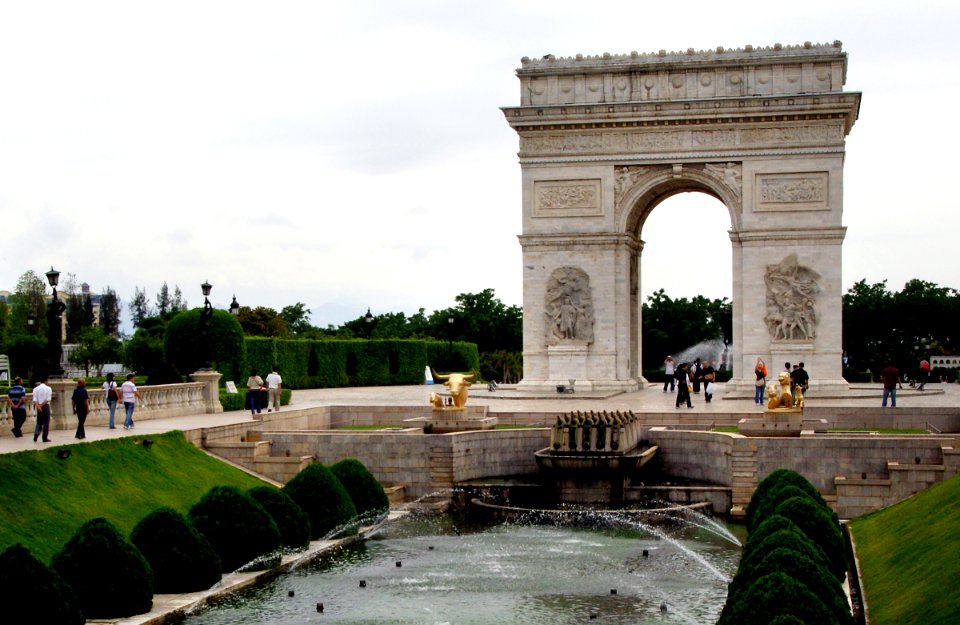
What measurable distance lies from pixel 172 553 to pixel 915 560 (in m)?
9.92

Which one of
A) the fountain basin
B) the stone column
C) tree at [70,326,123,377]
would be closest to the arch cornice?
the fountain basin

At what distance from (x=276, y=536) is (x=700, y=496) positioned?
9975 millimetres

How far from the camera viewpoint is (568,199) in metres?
45.1

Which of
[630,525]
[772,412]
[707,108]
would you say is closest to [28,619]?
[630,525]

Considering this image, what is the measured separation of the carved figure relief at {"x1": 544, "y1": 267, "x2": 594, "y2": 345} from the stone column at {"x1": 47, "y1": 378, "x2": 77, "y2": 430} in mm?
20256

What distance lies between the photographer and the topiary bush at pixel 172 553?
18375 mm

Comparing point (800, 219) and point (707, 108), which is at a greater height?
point (707, 108)

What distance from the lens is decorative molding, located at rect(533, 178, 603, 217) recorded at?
1767 inches

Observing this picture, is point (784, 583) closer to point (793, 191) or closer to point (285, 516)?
point (285, 516)

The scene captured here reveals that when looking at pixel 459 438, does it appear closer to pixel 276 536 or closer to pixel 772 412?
pixel 772 412

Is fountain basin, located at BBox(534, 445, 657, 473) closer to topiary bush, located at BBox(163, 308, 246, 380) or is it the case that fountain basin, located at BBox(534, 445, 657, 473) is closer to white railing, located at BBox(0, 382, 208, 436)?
white railing, located at BBox(0, 382, 208, 436)

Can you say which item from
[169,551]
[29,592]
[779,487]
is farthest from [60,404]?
[779,487]

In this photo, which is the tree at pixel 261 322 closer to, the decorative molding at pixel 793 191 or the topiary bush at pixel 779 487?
the decorative molding at pixel 793 191

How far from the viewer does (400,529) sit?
25.3 metres
